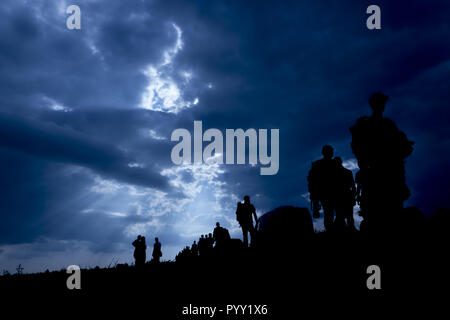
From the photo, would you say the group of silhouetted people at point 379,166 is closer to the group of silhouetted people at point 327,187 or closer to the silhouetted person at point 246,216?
the group of silhouetted people at point 327,187

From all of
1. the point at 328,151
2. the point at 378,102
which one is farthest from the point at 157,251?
the point at 378,102

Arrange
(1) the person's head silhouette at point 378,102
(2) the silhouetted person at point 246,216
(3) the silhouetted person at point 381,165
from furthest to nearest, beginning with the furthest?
1. (2) the silhouetted person at point 246,216
2. (1) the person's head silhouette at point 378,102
3. (3) the silhouetted person at point 381,165

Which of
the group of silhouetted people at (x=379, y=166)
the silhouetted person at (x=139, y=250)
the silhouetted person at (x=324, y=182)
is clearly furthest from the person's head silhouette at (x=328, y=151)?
the silhouetted person at (x=139, y=250)

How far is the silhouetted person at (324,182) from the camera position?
7.17 m

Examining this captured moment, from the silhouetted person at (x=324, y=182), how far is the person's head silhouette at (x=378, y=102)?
7.77ft

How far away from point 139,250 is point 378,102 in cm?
1478

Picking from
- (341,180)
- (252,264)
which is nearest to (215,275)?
(252,264)

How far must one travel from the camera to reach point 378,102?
4918 mm

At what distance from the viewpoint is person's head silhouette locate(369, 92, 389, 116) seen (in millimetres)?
4891

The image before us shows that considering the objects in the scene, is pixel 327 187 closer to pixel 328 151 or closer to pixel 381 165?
pixel 328 151

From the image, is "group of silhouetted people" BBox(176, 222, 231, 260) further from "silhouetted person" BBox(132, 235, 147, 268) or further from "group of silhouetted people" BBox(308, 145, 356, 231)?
"group of silhouetted people" BBox(308, 145, 356, 231)

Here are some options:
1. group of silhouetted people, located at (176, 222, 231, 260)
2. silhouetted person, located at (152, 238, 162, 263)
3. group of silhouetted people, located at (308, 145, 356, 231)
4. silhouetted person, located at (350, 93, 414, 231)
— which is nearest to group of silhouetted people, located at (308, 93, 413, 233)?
silhouetted person, located at (350, 93, 414, 231)

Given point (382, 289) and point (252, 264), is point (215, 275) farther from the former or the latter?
point (382, 289)
